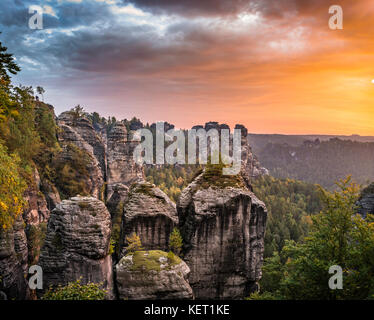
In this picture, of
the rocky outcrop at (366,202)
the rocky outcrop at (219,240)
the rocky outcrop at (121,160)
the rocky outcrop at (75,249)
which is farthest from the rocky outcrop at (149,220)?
the rocky outcrop at (121,160)

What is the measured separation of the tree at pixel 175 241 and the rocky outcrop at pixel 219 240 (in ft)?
2.51

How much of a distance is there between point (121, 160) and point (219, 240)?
1850 inches

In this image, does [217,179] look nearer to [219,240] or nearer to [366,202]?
[219,240]

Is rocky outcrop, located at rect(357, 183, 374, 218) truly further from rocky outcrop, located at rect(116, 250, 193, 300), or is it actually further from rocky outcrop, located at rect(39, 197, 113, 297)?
rocky outcrop, located at rect(39, 197, 113, 297)

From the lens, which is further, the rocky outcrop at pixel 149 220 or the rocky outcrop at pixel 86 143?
the rocky outcrop at pixel 86 143

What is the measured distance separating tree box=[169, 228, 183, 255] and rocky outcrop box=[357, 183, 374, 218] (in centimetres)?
2862

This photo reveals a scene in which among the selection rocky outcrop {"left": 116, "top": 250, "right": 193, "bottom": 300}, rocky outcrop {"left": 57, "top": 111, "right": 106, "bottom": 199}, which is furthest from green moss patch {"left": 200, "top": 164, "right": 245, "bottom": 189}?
rocky outcrop {"left": 57, "top": 111, "right": 106, "bottom": 199}

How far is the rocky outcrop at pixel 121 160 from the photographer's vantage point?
6644 centimetres

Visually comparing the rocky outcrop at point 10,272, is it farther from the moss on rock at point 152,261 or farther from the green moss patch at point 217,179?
the green moss patch at point 217,179

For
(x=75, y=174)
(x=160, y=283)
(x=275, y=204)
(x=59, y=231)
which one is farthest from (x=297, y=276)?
(x=275, y=204)

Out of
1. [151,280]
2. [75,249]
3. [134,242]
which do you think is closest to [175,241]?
[134,242]

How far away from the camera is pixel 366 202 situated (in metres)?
37.6

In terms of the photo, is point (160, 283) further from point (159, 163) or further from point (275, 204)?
point (159, 163)

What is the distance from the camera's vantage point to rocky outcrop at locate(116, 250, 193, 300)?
1833 centimetres
